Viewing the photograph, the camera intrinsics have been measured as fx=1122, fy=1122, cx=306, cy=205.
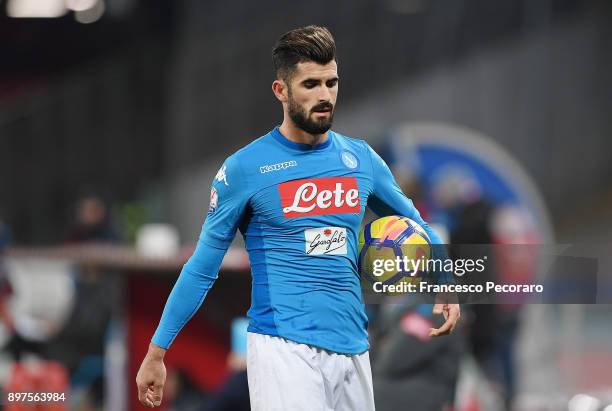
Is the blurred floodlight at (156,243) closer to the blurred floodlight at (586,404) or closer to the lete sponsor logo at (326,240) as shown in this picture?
the blurred floodlight at (586,404)

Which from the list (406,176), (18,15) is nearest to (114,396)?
(406,176)

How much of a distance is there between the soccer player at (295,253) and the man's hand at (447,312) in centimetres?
2

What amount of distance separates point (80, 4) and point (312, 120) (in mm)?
11438

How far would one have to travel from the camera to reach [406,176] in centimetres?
713

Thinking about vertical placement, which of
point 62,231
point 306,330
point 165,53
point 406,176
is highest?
point 165,53

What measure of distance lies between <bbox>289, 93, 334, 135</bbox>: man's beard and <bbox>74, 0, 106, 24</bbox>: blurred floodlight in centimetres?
1123

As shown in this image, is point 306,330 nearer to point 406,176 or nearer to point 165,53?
point 406,176

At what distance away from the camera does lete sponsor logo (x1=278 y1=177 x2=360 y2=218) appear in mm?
3617

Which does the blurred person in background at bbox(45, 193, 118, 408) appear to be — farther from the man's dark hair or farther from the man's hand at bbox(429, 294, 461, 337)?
the man's dark hair

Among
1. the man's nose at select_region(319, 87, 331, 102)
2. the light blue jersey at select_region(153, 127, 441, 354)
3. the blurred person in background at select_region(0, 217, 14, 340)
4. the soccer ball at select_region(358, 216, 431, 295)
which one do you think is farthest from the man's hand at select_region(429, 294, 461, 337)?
Answer: the blurred person in background at select_region(0, 217, 14, 340)

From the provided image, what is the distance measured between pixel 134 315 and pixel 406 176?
208cm

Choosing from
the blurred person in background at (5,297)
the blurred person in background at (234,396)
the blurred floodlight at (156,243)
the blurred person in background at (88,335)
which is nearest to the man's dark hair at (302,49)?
the blurred person in background at (234,396)

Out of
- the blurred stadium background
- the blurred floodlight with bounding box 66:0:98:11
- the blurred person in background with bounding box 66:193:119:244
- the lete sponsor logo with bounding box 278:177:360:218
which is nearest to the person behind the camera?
the lete sponsor logo with bounding box 278:177:360:218

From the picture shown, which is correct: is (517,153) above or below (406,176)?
above
